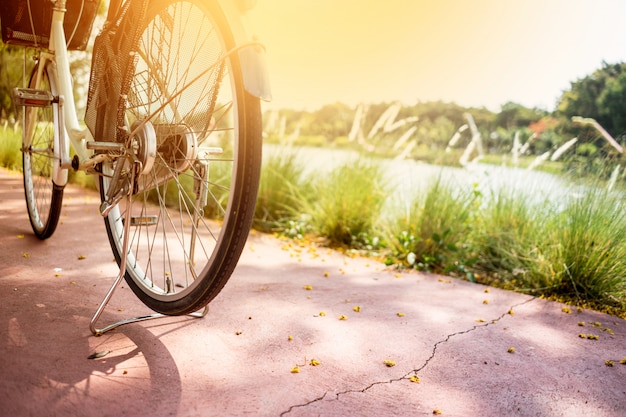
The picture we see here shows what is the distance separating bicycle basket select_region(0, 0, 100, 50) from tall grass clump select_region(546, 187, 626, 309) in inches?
109

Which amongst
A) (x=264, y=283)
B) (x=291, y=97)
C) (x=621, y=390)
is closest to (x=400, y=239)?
(x=264, y=283)

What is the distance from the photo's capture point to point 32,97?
249cm

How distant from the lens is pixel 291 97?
7121 millimetres

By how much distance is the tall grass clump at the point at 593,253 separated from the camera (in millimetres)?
2941

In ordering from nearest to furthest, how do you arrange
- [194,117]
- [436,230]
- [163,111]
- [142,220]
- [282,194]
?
[194,117]
[163,111]
[142,220]
[436,230]
[282,194]

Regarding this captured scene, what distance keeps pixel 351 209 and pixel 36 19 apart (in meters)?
2.47

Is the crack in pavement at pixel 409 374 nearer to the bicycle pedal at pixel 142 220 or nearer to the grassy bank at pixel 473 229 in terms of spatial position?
the grassy bank at pixel 473 229

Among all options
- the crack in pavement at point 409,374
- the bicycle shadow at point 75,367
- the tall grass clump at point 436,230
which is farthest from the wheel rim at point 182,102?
the tall grass clump at point 436,230

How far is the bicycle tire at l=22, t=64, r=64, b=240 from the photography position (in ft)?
9.89

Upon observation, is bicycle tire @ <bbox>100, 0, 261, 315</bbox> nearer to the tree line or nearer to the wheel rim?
the wheel rim

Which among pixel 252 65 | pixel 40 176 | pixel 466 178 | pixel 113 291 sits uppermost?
pixel 252 65

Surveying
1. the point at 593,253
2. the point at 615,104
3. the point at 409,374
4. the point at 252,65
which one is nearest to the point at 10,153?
the point at 252,65

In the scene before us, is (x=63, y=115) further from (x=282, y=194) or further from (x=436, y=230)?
(x=282, y=194)

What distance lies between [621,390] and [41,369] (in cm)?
190
